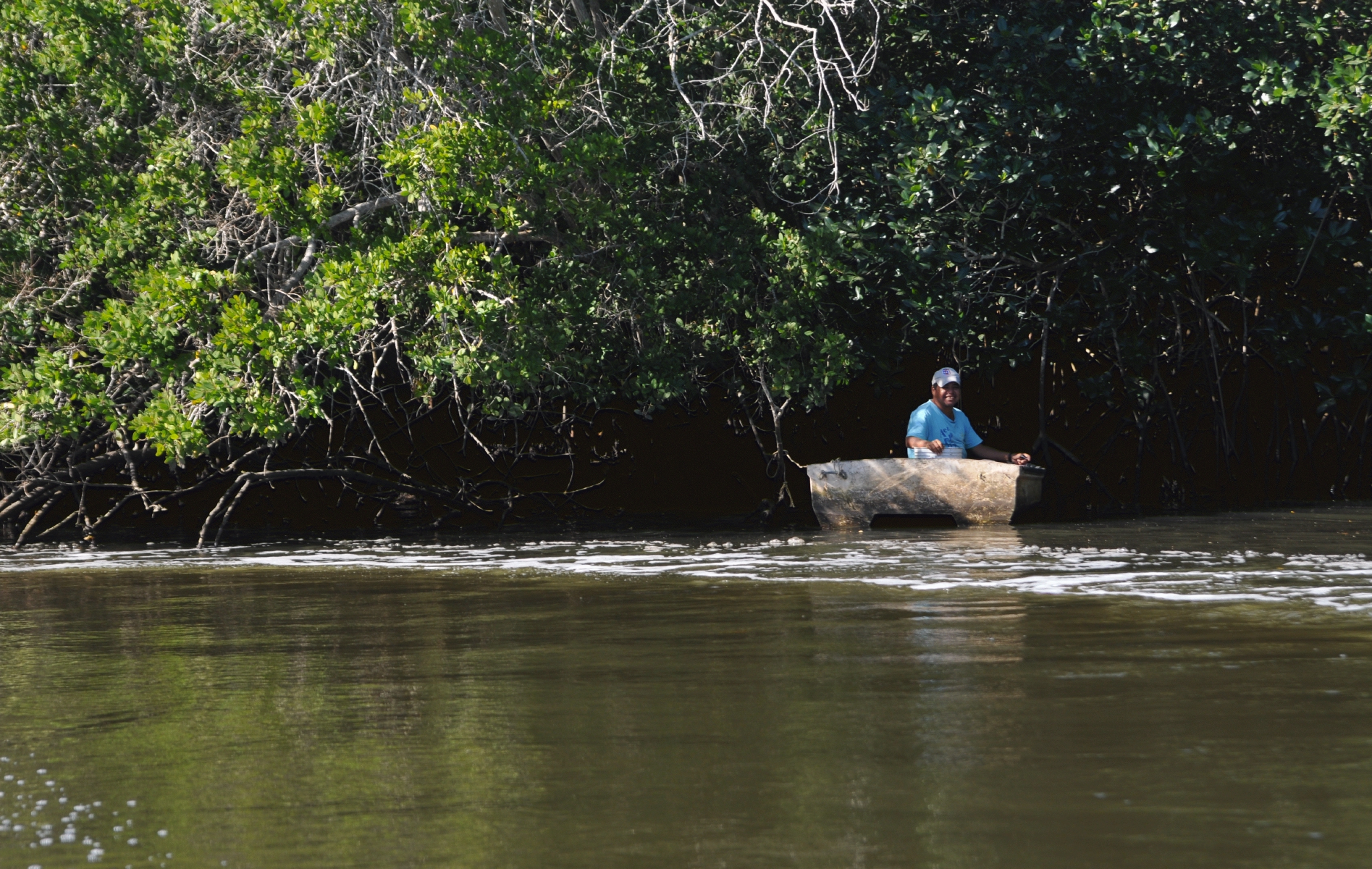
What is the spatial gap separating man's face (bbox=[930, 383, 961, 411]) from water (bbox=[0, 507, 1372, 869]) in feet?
15.2

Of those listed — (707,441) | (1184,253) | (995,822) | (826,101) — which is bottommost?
(995,822)

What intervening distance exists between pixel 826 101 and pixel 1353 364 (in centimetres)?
466

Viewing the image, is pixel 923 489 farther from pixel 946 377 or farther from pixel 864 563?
pixel 864 563

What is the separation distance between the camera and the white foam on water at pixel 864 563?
25.2ft

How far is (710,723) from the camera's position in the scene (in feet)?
14.2

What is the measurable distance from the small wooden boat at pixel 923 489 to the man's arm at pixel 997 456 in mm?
111

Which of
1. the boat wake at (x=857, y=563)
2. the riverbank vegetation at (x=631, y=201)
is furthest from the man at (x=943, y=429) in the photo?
the boat wake at (x=857, y=563)

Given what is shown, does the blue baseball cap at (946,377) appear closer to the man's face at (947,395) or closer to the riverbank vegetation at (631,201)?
the man's face at (947,395)

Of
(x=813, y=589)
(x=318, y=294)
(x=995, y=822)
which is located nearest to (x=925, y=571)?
(x=813, y=589)

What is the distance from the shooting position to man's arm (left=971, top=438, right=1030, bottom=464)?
1301cm

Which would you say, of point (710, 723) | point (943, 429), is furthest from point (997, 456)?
point (710, 723)

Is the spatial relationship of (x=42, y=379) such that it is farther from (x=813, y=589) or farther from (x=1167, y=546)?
(x=1167, y=546)

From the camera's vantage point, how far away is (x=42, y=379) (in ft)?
37.9

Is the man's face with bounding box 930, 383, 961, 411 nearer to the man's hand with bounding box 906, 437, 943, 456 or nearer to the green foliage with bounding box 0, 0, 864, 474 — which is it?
the man's hand with bounding box 906, 437, 943, 456
